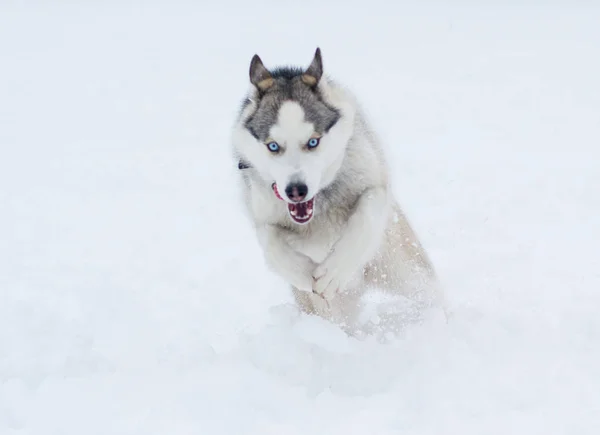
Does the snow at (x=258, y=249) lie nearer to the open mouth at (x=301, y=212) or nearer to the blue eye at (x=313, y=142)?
the open mouth at (x=301, y=212)

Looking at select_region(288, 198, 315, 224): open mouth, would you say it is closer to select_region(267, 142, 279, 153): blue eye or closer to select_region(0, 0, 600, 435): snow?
select_region(267, 142, 279, 153): blue eye

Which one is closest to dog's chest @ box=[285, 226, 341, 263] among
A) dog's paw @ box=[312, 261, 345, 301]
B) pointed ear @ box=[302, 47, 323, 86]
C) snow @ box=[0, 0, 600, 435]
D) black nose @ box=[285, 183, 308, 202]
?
dog's paw @ box=[312, 261, 345, 301]

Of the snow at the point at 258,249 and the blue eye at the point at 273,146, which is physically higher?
the blue eye at the point at 273,146

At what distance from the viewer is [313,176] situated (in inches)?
135

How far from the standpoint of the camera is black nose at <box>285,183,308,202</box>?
11.0 ft

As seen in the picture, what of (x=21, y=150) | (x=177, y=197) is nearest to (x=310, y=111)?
(x=177, y=197)

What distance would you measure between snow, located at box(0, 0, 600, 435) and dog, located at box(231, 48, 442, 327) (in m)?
0.39

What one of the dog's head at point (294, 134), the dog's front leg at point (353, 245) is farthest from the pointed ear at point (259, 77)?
the dog's front leg at point (353, 245)

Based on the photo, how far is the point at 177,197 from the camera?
6.92 meters

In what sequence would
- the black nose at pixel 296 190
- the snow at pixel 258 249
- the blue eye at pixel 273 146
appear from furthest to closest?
the blue eye at pixel 273 146, the black nose at pixel 296 190, the snow at pixel 258 249

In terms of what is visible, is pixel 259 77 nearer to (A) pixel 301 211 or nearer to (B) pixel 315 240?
(A) pixel 301 211

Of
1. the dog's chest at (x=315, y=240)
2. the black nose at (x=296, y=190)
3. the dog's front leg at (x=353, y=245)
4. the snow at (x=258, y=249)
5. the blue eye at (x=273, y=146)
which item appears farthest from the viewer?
the dog's chest at (x=315, y=240)

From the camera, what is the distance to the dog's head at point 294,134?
3426 mm

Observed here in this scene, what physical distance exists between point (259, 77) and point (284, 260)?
92cm
